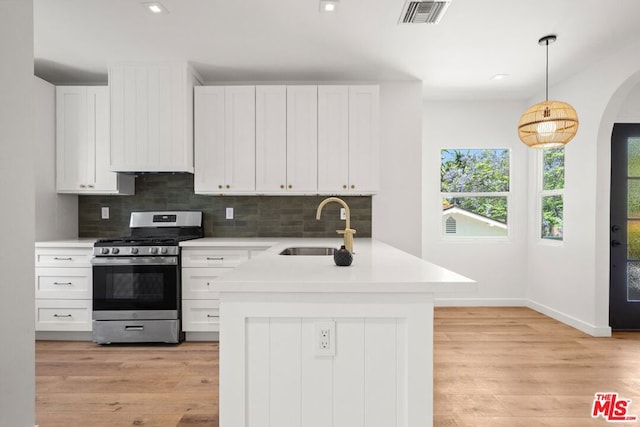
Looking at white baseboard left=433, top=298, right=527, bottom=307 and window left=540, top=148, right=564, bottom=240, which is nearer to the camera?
window left=540, top=148, right=564, bottom=240

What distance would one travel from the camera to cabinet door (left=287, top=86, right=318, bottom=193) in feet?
12.8

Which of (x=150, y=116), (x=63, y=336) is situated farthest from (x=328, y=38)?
(x=63, y=336)

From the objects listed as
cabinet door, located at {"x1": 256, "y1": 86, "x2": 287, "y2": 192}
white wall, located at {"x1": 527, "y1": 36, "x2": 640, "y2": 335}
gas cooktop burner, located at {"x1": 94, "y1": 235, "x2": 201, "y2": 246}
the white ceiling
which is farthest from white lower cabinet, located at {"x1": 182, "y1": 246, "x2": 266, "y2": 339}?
white wall, located at {"x1": 527, "y1": 36, "x2": 640, "y2": 335}

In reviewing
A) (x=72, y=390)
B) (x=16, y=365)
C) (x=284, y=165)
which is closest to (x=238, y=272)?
(x=16, y=365)

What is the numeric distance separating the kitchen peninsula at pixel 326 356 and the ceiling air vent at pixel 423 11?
6.49 ft

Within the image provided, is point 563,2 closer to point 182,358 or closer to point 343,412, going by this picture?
point 343,412

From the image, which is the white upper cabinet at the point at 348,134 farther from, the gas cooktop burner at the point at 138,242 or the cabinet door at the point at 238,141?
the gas cooktop burner at the point at 138,242

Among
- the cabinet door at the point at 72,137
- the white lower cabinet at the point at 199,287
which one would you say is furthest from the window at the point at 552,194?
the cabinet door at the point at 72,137

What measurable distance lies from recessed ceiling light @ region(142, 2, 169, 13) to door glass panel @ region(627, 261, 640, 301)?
4.83 metres

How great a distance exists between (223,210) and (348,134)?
156 cm

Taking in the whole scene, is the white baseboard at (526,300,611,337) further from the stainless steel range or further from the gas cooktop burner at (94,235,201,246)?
the gas cooktop burner at (94,235,201,246)

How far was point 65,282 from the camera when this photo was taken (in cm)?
369

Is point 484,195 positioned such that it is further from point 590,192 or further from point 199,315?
point 199,315

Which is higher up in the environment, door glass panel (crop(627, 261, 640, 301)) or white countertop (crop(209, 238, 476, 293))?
white countertop (crop(209, 238, 476, 293))
